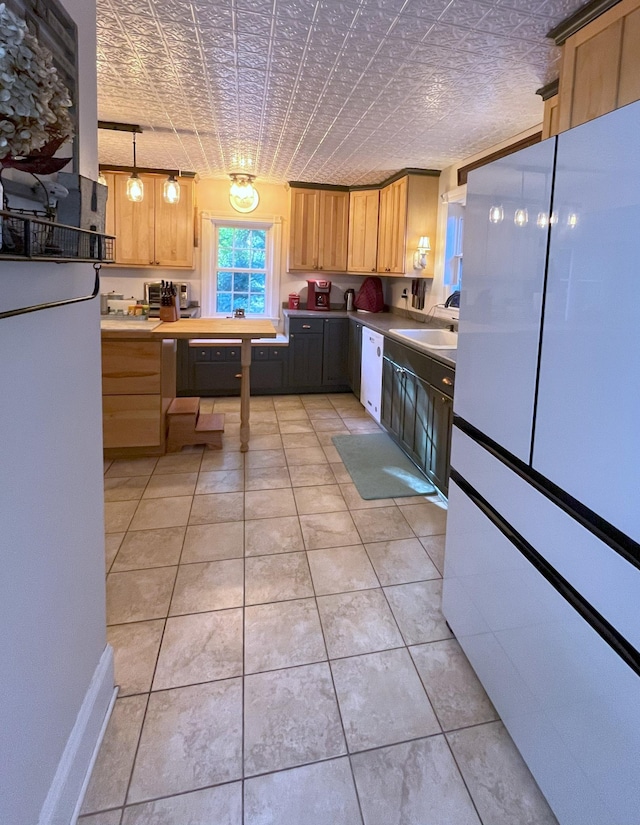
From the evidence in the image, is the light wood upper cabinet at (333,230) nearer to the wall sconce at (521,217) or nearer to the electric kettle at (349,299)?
the electric kettle at (349,299)

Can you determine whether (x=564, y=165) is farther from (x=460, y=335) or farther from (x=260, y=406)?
(x=260, y=406)

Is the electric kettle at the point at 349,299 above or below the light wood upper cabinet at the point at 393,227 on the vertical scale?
below

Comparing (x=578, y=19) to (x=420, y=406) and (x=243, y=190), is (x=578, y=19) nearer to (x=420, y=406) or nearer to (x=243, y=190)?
(x=420, y=406)

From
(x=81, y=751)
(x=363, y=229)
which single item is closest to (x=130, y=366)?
(x=81, y=751)

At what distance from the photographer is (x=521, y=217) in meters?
1.32

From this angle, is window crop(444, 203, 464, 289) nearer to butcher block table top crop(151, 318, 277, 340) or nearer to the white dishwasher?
the white dishwasher

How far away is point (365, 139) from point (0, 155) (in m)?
3.65

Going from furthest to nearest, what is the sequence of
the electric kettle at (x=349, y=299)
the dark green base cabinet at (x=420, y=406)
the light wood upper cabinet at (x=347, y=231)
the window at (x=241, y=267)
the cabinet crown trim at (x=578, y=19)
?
the electric kettle at (x=349, y=299)
the window at (x=241, y=267)
the light wood upper cabinet at (x=347, y=231)
the dark green base cabinet at (x=420, y=406)
the cabinet crown trim at (x=578, y=19)

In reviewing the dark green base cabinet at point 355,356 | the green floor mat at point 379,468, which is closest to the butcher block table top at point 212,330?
the green floor mat at point 379,468

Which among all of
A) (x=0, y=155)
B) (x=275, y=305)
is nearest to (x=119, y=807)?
(x=0, y=155)

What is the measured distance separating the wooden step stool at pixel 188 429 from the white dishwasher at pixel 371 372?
1.42m

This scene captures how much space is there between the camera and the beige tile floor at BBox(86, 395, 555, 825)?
4.17 ft

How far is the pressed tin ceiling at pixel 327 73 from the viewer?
2016mm

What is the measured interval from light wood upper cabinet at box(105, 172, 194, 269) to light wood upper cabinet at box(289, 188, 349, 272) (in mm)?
1131
